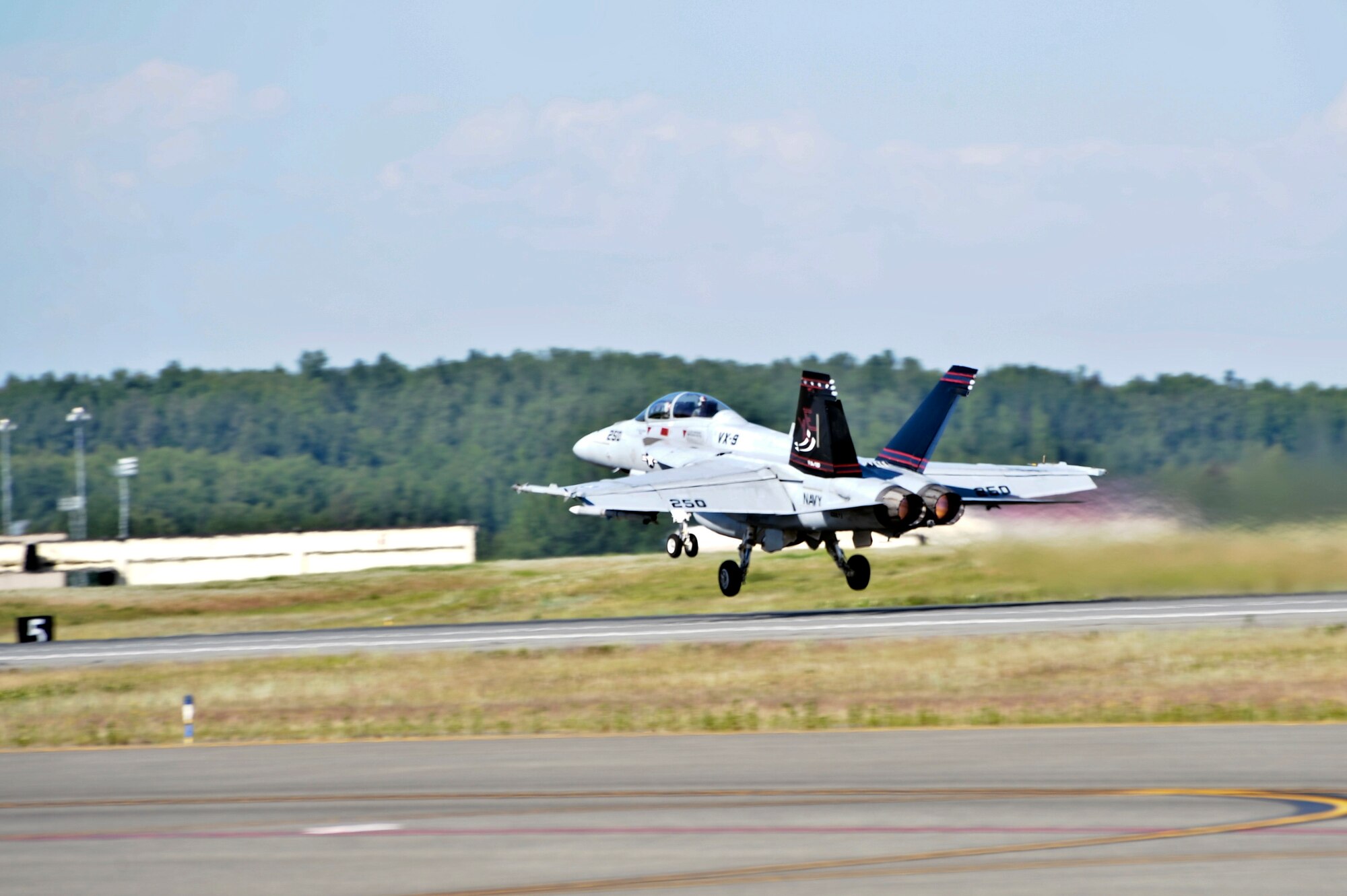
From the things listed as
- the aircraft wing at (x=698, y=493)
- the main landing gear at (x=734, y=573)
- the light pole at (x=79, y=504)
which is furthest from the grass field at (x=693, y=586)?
the light pole at (x=79, y=504)

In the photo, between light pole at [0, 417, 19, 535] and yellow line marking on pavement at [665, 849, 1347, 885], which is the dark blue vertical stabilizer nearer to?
yellow line marking on pavement at [665, 849, 1347, 885]

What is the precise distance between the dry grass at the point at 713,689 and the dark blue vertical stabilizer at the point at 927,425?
6285 mm

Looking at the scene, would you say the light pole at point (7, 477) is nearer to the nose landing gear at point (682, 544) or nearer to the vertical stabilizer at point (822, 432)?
the nose landing gear at point (682, 544)

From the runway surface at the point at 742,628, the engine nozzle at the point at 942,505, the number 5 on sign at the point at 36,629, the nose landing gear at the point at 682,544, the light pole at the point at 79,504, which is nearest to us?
the runway surface at the point at 742,628

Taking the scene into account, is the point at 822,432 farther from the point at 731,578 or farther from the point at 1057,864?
the point at 1057,864

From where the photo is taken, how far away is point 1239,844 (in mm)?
11922

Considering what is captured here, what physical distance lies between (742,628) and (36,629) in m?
21.4

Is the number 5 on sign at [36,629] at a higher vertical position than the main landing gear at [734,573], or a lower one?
lower

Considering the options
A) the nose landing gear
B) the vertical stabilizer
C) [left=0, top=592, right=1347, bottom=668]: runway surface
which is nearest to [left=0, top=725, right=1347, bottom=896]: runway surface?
[left=0, top=592, right=1347, bottom=668]: runway surface

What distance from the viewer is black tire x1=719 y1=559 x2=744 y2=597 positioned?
38.1 meters

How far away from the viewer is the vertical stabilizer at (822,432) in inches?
1342

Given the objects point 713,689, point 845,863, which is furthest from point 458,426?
point 845,863

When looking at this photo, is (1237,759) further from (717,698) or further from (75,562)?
(75,562)

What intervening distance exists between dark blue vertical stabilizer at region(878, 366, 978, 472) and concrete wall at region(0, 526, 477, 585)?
49.0m
